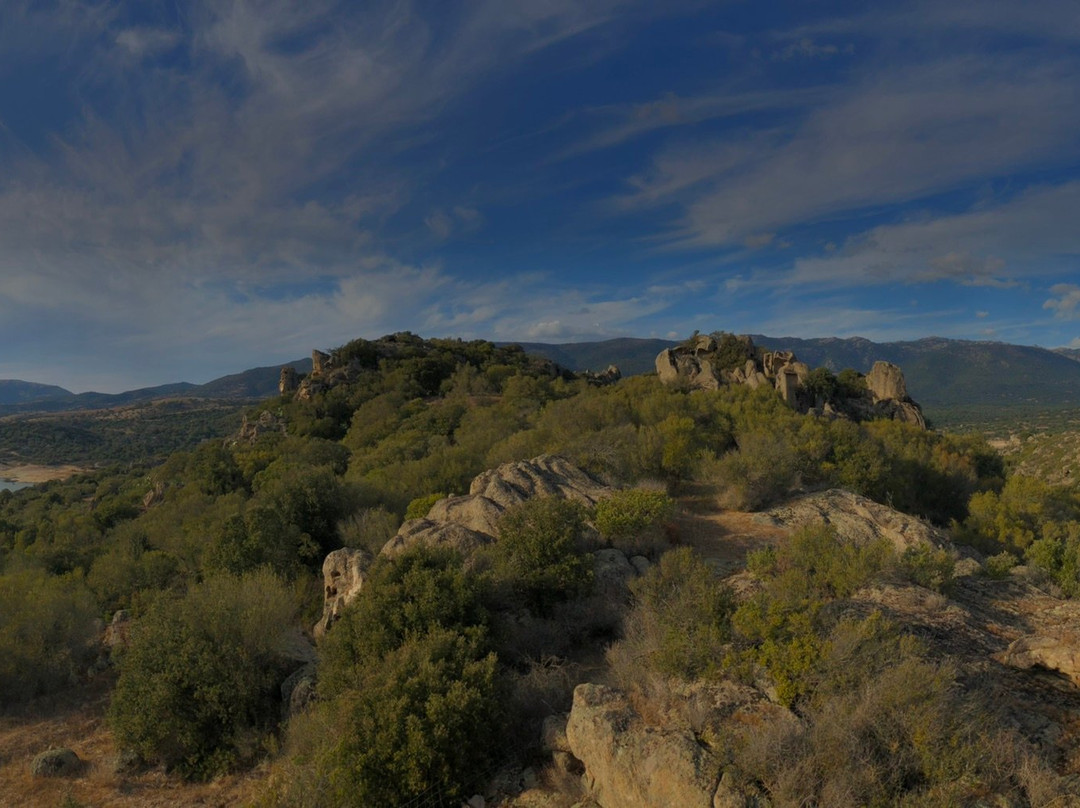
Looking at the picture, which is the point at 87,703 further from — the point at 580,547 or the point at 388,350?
the point at 388,350

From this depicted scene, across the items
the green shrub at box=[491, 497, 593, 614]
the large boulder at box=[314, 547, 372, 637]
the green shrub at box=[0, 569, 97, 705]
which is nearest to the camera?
the green shrub at box=[491, 497, 593, 614]

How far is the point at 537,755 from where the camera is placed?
6434 mm

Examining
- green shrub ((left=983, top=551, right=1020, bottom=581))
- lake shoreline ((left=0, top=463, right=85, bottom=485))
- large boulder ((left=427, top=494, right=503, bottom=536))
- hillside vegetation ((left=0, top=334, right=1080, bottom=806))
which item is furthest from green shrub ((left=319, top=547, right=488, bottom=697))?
lake shoreline ((left=0, top=463, right=85, bottom=485))

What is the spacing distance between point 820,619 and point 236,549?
12.7 m

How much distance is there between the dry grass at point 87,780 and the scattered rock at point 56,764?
10 centimetres

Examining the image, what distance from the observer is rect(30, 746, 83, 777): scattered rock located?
8.52 m

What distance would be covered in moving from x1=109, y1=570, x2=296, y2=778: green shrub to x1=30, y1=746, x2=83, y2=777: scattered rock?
91 cm

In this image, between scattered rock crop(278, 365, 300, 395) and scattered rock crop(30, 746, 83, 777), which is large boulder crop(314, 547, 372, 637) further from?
scattered rock crop(278, 365, 300, 395)

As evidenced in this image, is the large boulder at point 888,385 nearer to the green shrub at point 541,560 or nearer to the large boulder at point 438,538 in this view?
the green shrub at point 541,560

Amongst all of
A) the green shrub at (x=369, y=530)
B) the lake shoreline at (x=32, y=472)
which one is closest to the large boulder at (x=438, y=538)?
the green shrub at (x=369, y=530)

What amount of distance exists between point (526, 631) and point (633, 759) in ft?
11.2

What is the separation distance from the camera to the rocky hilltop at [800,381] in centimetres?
2852

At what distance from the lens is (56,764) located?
340 inches

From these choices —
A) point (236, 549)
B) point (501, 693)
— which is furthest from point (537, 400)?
point (501, 693)
